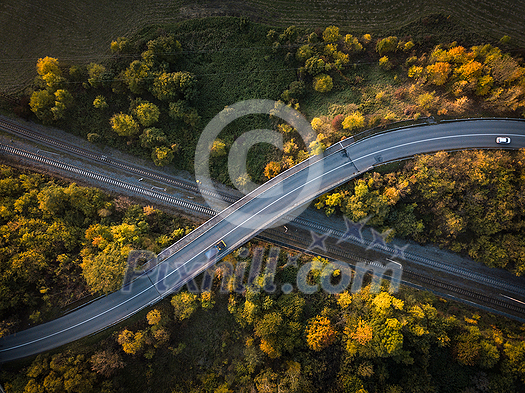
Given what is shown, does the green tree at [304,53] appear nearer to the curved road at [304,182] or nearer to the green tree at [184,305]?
the curved road at [304,182]

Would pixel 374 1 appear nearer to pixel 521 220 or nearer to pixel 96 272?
pixel 521 220

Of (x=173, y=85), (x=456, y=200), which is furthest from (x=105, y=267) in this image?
(x=456, y=200)

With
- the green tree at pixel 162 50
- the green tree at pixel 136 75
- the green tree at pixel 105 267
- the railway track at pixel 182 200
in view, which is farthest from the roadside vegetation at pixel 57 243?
the green tree at pixel 162 50

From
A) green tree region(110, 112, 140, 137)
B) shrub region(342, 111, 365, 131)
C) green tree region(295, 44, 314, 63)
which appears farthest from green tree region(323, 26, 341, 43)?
green tree region(110, 112, 140, 137)

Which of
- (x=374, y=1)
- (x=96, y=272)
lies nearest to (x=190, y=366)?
(x=96, y=272)

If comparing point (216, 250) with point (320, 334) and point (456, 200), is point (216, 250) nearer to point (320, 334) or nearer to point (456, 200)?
point (320, 334)
